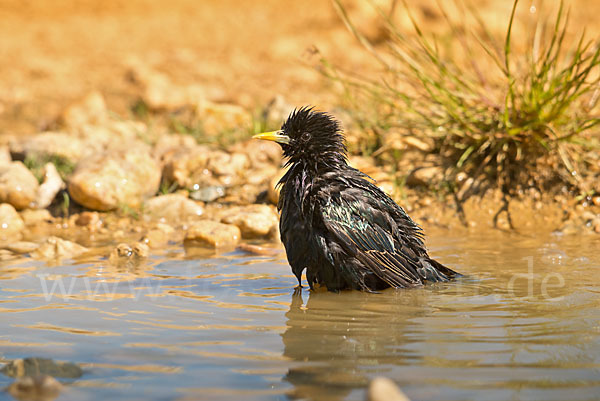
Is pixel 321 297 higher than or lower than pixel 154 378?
higher

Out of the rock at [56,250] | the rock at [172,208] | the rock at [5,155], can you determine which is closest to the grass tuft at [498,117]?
the rock at [172,208]

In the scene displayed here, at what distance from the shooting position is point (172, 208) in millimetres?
7082

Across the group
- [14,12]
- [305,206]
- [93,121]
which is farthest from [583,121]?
[14,12]

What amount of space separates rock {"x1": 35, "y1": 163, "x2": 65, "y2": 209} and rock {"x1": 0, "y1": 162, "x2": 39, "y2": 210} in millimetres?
54

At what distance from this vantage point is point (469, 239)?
20.5 feet

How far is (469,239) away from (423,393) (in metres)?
3.45

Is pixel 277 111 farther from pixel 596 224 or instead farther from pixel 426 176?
pixel 596 224

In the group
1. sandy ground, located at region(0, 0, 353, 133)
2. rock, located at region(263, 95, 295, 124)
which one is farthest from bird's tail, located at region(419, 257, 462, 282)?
sandy ground, located at region(0, 0, 353, 133)

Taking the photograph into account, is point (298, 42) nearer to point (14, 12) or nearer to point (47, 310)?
point (14, 12)

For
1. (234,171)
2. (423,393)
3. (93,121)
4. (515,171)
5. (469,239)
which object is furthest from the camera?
(93,121)

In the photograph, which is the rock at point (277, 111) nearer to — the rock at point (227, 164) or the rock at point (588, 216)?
the rock at point (227, 164)

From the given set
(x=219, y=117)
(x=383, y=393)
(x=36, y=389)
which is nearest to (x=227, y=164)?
(x=219, y=117)

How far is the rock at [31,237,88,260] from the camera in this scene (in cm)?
583

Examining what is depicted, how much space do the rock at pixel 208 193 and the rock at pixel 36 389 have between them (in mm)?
4326
